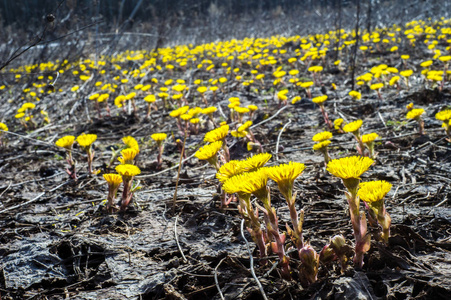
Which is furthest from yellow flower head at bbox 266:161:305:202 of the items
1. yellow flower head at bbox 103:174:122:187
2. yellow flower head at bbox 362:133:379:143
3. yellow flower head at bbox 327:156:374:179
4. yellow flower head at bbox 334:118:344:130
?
yellow flower head at bbox 334:118:344:130

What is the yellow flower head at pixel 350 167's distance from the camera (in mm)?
1103

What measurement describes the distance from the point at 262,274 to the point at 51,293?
87cm

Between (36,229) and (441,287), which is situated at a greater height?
(441,287)

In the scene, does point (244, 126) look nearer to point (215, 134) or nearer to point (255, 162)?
point (215, 134)

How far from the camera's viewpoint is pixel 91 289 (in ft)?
4.42

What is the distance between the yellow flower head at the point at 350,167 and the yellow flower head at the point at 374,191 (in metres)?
0.11

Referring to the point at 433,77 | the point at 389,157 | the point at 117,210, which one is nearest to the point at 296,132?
the point at 389,157

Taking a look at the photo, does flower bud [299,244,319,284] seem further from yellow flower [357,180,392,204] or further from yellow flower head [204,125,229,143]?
yellow flower head [204,125,229,143]

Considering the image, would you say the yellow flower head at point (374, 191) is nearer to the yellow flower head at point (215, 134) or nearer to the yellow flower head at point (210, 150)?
the yellow flower head at point (210, 150)

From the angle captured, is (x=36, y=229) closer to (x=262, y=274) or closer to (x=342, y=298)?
(x=262, y=274)

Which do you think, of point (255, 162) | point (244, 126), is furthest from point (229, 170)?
point (244, 126)

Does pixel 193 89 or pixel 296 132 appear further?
pixel 193 89

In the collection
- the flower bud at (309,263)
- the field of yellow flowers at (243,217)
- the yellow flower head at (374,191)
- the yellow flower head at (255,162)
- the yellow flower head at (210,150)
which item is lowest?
the field of yellow flowers at (243,217)

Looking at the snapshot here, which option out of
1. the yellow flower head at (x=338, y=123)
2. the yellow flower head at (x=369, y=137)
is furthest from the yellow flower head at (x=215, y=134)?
the yellow flower head at (x=338, y=123)
